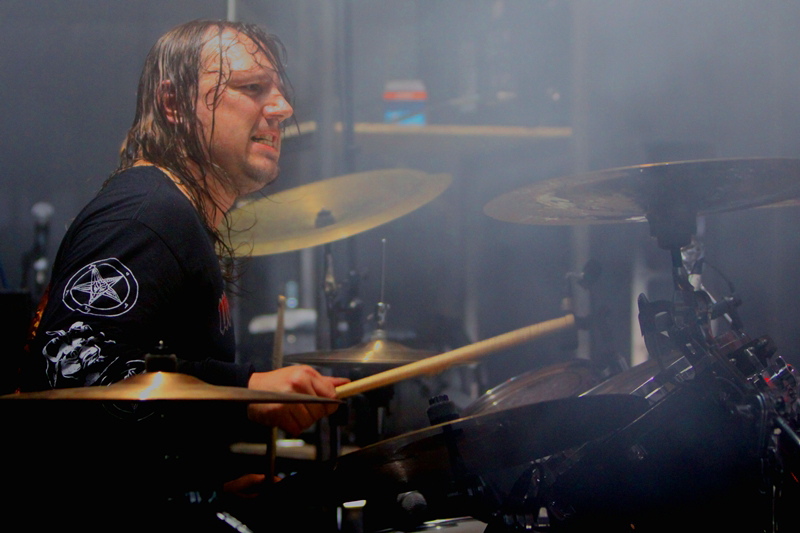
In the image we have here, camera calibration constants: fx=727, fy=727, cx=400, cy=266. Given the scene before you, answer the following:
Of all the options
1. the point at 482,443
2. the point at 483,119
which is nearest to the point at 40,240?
the point at 483,119

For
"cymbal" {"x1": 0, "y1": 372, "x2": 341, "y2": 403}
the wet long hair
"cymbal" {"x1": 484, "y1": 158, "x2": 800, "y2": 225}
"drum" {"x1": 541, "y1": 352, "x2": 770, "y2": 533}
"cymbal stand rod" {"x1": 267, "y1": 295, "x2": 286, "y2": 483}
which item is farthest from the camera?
"cymbal stand rod" {"x1": 267, "y1": 295, "x2": 286, "y2": 483}

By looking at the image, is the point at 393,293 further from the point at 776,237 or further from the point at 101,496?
the point at 101,496

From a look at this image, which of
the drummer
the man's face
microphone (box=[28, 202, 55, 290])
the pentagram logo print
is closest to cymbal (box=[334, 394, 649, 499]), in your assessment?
the drummer

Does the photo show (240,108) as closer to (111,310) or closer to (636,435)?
(111,310)

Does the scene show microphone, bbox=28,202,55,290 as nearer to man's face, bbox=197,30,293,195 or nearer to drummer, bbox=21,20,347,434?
drummer, bbox=21,20,347,434

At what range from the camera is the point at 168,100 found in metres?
1.25

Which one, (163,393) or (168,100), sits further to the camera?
(168,100)

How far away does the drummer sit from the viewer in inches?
35.0

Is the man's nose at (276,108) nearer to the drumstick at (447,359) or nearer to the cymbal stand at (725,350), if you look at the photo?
the drumstick at (447,359)

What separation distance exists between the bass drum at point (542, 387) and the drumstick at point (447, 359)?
0.34 feet

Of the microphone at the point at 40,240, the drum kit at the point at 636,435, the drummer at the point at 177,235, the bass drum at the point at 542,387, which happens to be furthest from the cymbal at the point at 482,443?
the microphone at the point at 40,240

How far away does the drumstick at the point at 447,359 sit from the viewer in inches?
45.4

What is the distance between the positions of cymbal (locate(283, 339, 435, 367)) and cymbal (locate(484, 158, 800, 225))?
0.35 metres

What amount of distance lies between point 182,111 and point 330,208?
635mm
